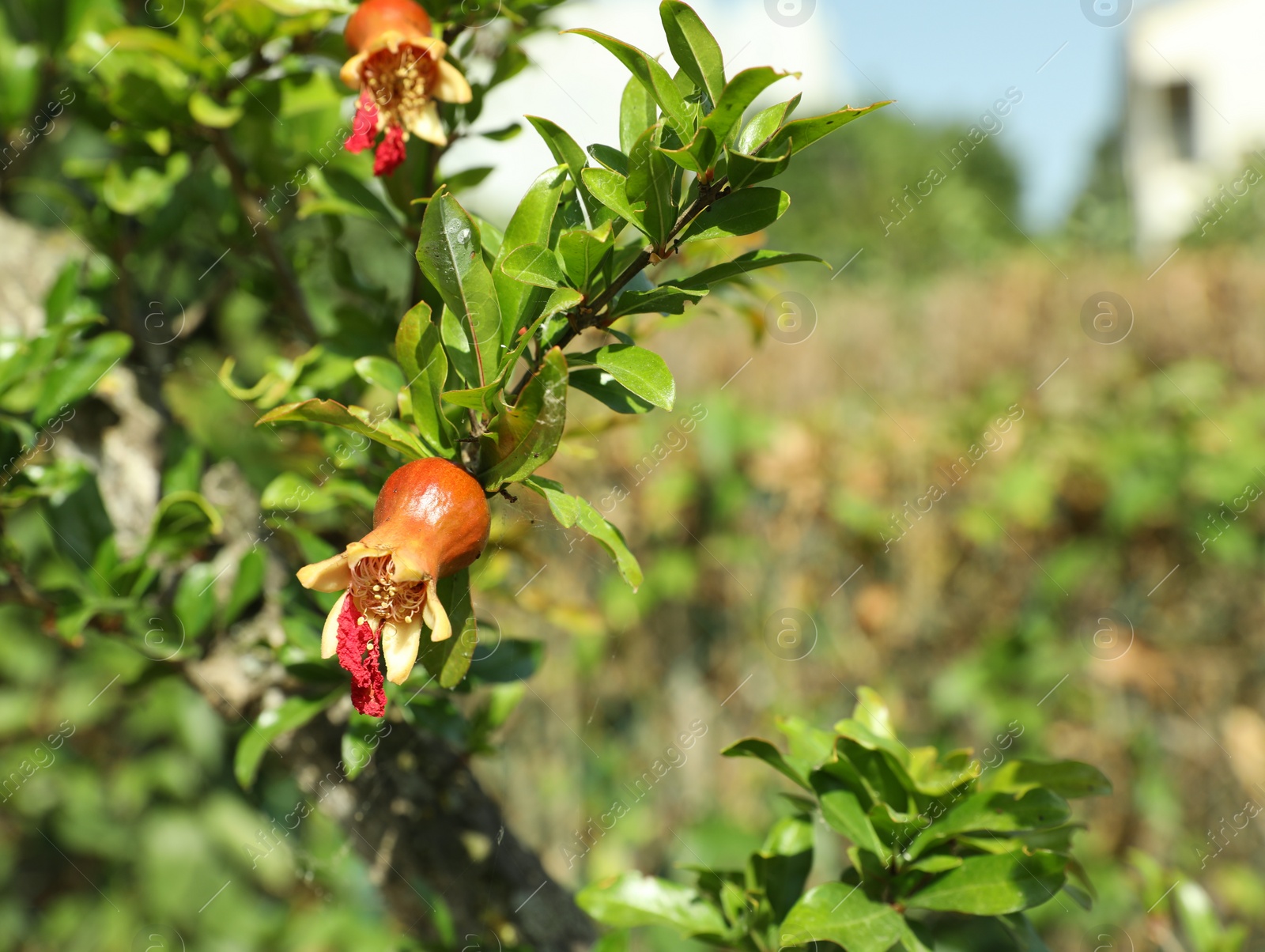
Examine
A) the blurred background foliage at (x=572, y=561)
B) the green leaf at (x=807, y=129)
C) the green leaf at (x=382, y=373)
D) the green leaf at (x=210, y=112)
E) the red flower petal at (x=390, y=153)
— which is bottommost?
the blurred background foliage at (x=572, y=561)

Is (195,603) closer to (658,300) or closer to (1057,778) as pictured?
(658,300)

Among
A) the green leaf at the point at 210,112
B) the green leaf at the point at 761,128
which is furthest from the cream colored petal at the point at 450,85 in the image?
A: the green leaf at the point at 210,112

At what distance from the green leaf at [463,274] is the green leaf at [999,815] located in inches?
18.5

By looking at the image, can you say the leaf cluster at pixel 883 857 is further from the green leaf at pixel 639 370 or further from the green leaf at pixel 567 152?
the green leaf at pixel 567 152

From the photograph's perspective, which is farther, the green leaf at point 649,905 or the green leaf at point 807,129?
the green leaf at point 649,905

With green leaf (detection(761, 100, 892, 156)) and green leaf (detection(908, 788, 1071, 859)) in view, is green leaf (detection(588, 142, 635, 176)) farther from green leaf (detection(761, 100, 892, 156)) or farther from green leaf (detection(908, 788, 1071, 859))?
green leaf (detection(908, 788, 1071, 859))

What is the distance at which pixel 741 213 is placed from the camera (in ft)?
1.88

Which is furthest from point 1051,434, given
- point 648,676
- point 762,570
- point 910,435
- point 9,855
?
point 9,855

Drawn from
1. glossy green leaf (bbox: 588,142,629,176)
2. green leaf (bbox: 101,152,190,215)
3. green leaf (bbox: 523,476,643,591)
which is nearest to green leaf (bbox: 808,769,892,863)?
green leaf (bbox: 523,476,643,591)

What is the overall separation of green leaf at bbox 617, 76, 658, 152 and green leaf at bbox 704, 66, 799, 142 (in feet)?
0.22

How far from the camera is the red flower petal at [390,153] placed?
0.66 meters

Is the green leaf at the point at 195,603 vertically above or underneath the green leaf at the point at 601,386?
underneath

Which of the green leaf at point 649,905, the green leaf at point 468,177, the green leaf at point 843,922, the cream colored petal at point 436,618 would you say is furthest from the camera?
the green leaf at point 468,177

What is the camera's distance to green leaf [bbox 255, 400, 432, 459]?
53cm
